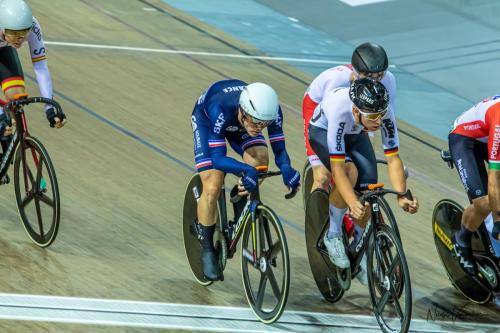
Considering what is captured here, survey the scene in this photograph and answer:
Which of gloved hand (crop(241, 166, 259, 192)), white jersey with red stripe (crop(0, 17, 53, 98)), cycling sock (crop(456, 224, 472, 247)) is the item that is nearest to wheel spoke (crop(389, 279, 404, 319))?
gloved hand (crop(241, 166, 259, 192))

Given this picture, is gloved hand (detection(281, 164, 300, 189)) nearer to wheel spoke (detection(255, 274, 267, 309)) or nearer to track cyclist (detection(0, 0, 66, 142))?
wheel spoke (detection(255, 274, 267, 309))

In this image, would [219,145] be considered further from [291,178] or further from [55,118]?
[55,118]

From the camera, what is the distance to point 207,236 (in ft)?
20.8

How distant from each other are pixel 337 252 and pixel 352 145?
0.56m

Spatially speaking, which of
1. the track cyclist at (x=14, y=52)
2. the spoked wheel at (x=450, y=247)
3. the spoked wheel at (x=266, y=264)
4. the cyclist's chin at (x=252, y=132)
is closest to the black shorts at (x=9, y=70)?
the track cyclist at (x=14, y=52)

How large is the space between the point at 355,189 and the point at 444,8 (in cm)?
690

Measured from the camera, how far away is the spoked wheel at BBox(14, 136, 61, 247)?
6.50 m

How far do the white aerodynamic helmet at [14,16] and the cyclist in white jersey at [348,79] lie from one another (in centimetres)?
165

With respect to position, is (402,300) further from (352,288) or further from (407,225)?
(407,225)

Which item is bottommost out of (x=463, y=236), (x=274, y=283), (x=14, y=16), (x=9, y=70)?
(x=463, y=236)

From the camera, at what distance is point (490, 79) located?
11.0 m

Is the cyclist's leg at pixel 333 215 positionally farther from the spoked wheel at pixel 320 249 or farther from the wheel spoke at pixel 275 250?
the wheel spoke at pixel 275 250

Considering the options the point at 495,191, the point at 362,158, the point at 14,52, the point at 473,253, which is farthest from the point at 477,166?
the point at 14,52

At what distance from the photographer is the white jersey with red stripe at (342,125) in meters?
5.91
